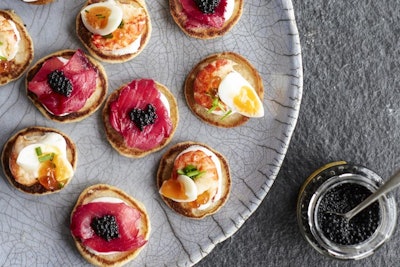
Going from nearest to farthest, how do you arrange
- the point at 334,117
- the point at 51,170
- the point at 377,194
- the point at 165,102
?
the point at 377,194
the point at 51,170
the point at 165,102
the point at 334,117

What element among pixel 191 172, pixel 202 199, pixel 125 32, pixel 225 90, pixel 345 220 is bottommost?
pixel 345 220

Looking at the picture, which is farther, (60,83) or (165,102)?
(165,102)

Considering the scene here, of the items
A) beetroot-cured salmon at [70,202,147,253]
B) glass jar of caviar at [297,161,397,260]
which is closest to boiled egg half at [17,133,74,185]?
beetroot-cured salmon at [70,202,147,253]

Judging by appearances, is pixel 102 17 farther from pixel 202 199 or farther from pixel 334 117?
pixel 334 117

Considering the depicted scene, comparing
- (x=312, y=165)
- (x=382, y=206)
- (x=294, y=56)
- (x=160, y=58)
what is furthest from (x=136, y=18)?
(x=382, y=206)

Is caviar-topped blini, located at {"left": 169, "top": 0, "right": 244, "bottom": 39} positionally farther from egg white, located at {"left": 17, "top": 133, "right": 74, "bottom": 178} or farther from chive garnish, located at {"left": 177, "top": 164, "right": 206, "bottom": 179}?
egg white, located at {"left": 17, "top": 133, "right": 74, "bottom": 178}

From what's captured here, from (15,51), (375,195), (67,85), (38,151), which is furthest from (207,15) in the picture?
(375,195)

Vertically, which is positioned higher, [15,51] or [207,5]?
[207,5]
